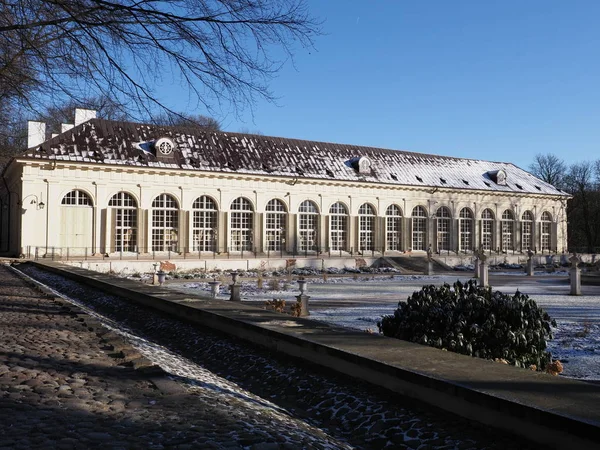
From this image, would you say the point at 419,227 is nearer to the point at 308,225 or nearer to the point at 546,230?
the point at 308,225

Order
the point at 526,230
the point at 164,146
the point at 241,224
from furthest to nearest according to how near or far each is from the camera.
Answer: the point at 526,230, the point at 241,224, the point at 164,146

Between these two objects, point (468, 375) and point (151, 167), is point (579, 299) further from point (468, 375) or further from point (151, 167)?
point (151, 167)

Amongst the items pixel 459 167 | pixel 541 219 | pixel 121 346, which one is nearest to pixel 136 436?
pixel 121 346

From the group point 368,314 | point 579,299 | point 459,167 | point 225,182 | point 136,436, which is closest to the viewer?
point 136,436

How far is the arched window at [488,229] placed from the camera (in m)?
49.3

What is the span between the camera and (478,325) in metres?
6.99

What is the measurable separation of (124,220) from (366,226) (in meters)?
17.7

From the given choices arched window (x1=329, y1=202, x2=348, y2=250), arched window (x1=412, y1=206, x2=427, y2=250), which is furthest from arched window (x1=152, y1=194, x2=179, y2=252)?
arched window (x1=412, y1=206, x2=427, y2=250)

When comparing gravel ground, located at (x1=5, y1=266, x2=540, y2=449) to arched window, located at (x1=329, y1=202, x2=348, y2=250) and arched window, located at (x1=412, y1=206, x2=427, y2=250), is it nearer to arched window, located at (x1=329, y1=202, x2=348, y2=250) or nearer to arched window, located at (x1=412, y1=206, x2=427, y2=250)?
arched window, located at (x1=329, y1=202, x2=348, y2=250)

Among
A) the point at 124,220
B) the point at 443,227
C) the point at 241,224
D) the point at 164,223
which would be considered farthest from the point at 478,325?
the point at 443,227

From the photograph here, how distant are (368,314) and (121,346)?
22.1 feet

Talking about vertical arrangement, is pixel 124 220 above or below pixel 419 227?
above

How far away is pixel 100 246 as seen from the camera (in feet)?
111

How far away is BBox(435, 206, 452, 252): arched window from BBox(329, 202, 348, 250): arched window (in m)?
8.40
